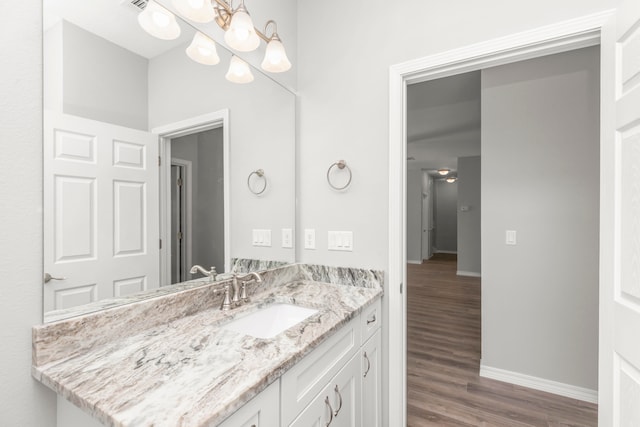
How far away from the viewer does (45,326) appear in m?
0.83

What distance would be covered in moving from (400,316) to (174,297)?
44.7 inches

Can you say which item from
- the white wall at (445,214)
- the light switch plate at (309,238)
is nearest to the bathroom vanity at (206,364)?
A: the light switch plate at (309,238)

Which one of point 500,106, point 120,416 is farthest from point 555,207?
point 120,416

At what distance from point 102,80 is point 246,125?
28.8 inches

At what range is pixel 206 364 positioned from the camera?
32.9 inches

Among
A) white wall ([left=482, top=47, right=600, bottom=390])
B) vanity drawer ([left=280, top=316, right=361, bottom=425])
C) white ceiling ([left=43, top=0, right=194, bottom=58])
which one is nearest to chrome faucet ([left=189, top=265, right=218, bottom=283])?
vanity drawer ([left=280, top=316, right=361, bottom=425])

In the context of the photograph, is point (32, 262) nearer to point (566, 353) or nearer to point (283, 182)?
point (283, 182)

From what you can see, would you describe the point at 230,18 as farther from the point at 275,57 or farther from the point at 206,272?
the point at 206,272

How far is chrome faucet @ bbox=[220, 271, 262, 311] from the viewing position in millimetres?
1334

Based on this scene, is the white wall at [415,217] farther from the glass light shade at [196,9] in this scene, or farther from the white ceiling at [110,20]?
the white ceiling at [110,20]

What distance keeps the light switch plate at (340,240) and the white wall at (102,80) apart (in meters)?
1.11

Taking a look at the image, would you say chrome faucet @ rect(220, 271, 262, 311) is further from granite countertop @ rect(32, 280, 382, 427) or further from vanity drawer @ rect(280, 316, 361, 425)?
vanity drawer @ rect(280, 316, 361, 425)

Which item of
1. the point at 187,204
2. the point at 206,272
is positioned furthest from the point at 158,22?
the point at 206,272

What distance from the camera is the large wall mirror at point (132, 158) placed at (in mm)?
907
